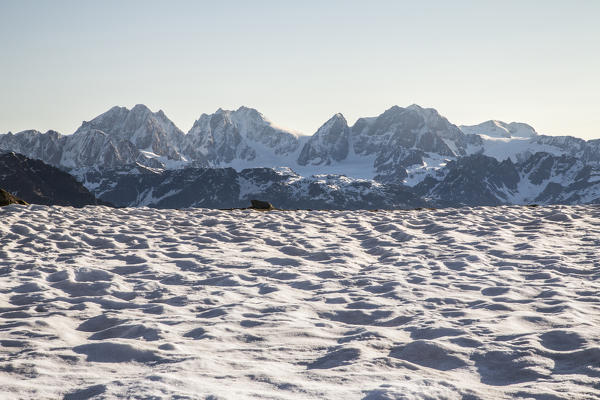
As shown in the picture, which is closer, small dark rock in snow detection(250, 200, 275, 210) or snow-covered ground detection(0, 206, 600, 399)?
snow-covered ground detection(0, 206, 600, 399)

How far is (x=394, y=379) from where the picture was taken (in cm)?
530

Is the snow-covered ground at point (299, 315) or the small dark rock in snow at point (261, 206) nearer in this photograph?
the snow-covered ground at point (299, 315)

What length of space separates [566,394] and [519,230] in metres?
12.9

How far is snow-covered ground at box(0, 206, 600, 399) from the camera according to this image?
5.27 metres

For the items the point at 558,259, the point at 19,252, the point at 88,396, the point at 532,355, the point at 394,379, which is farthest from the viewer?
the point at 19,252

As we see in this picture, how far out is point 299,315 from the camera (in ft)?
26.0

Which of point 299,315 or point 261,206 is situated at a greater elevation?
point 261,206

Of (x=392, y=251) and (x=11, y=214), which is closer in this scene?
(x=392, y=251)

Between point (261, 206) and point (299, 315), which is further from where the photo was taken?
point (261, 206)

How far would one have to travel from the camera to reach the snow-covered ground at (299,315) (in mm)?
5270

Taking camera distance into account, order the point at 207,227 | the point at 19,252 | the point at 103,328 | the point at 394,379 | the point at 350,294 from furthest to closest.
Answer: the point at 207,227 → the point at 19,252 → the point at 350,294 → the point at 103,328 → the point at 394,379

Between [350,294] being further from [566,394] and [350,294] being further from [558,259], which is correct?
[558,259]

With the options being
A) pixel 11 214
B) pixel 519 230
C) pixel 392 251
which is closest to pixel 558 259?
pixel 392 251

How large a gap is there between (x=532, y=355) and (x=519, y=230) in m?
11.8
